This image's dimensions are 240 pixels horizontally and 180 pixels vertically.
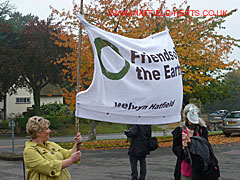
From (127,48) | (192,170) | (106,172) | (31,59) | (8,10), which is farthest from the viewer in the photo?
(8,10)

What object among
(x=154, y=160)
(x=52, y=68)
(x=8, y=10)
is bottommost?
(x=154, y=160)

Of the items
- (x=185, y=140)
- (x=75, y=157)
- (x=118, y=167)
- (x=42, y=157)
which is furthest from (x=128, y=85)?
(x=118, y=167)

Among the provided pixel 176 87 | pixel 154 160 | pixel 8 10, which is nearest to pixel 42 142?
pixel 176 87

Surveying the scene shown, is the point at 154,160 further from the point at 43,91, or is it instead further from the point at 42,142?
the point at 43,91

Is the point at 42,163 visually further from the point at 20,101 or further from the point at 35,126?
the point at 20,101

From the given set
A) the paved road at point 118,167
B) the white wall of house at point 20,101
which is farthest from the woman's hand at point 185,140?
the white wall of house at point 20,101

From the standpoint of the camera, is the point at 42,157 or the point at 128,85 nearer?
the point at 42,157

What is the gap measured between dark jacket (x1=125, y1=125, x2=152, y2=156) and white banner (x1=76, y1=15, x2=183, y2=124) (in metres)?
3.07

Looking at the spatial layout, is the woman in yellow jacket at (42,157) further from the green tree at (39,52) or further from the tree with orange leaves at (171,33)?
the green tree at (39,52)

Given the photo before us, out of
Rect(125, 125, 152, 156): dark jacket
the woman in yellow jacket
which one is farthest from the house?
the woman in yellow jacket

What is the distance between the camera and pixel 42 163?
12.6 feet

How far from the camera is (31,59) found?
32469 millimetres

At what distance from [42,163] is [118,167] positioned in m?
8.09

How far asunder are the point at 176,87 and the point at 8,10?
1468 inches
